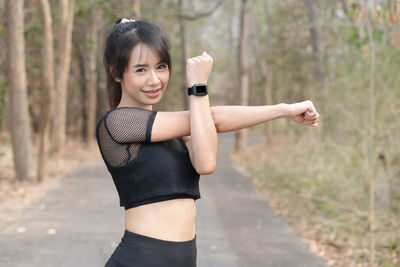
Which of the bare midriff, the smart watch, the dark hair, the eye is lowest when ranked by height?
the bare midriff

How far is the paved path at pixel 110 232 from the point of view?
6055 mm

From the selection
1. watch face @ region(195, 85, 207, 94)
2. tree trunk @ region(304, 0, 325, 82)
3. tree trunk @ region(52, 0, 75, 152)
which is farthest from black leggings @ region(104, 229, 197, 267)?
tree trunk @ region(304, 0, 325, 82)

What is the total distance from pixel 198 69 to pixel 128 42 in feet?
1.01

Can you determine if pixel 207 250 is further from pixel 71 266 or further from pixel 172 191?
pixel 172 191

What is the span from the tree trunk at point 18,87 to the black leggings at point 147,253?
29.1 feet

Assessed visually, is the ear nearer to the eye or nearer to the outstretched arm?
the eye

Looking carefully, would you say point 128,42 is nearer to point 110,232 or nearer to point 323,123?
point 110,232

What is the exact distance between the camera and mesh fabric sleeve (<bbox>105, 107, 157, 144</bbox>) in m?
2.12

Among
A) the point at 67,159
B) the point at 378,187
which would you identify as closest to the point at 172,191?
the point at 378,187

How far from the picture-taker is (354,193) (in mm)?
7871

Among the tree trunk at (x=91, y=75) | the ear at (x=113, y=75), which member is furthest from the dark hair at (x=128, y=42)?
the tree trunk at (x=91, y=75)

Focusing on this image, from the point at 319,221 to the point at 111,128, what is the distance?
6.22 m

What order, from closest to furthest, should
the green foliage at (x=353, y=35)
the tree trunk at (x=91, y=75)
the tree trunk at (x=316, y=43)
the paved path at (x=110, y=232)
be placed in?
the paved path at (x=110, y=232) < the green foliage at (x=353, y=35) < the tree trunk at (x=316, y=43) < the tree trunk at (x=91, y=75)

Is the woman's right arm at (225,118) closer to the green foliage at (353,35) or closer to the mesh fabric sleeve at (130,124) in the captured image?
the mesh fabric sleeve at (130,124)
